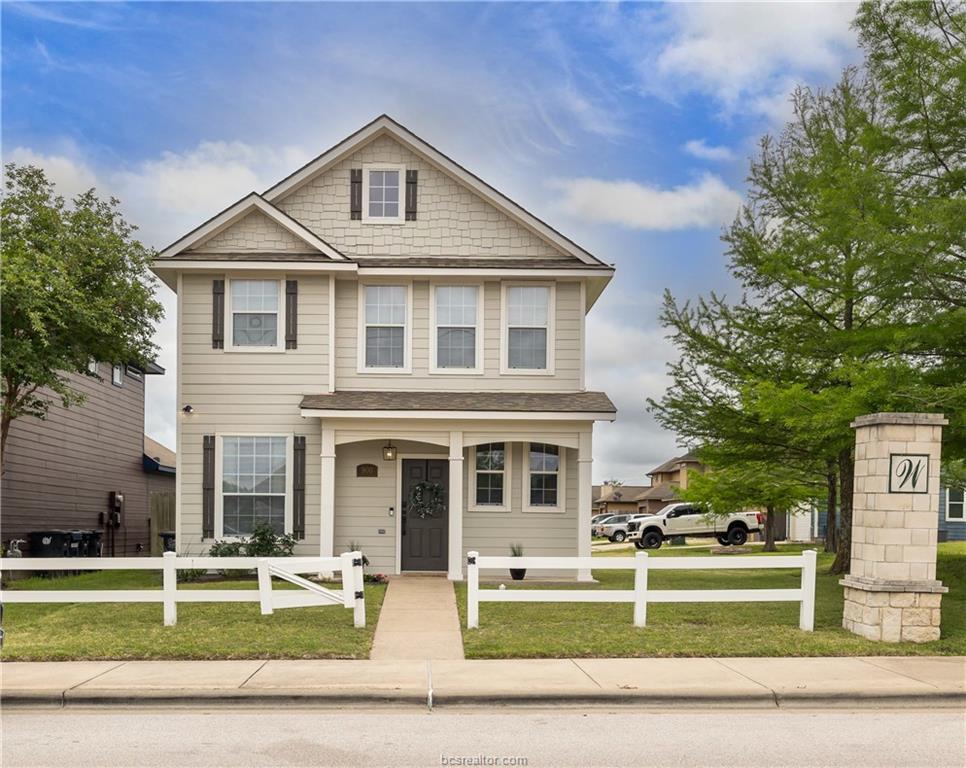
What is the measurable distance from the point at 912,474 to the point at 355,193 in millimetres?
12043

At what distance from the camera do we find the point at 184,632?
36.6ft

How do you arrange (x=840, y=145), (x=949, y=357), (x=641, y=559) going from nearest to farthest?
(x=641, y=559)
(x=949, y=357)
(x=840, y=145)

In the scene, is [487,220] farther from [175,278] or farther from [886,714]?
[886,714]

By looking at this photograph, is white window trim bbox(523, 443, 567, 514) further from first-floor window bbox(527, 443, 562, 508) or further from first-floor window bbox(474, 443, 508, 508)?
first-floor window bbox(474, 443, 508, 508)

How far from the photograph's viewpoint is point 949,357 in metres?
14.2

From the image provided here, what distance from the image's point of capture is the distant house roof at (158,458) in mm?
30922

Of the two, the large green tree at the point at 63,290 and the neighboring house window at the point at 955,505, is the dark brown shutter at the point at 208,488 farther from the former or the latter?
the neighboring house window at the point at 955,505

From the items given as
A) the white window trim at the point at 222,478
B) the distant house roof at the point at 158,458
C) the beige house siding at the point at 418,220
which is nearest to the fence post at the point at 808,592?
the beige house siding at the point at 418,220

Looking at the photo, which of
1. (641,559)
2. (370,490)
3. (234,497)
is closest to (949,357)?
(641,559)

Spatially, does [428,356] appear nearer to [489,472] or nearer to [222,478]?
[489,472]

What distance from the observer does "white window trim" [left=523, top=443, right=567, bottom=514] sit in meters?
18.4

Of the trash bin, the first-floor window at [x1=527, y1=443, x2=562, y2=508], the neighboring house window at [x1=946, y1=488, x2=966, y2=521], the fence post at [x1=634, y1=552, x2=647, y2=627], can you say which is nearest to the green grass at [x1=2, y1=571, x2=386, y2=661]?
the fence post at [x1=634, y1=552, x2=647, y2=627]

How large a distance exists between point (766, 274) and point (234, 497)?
10832mm

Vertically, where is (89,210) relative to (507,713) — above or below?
above
